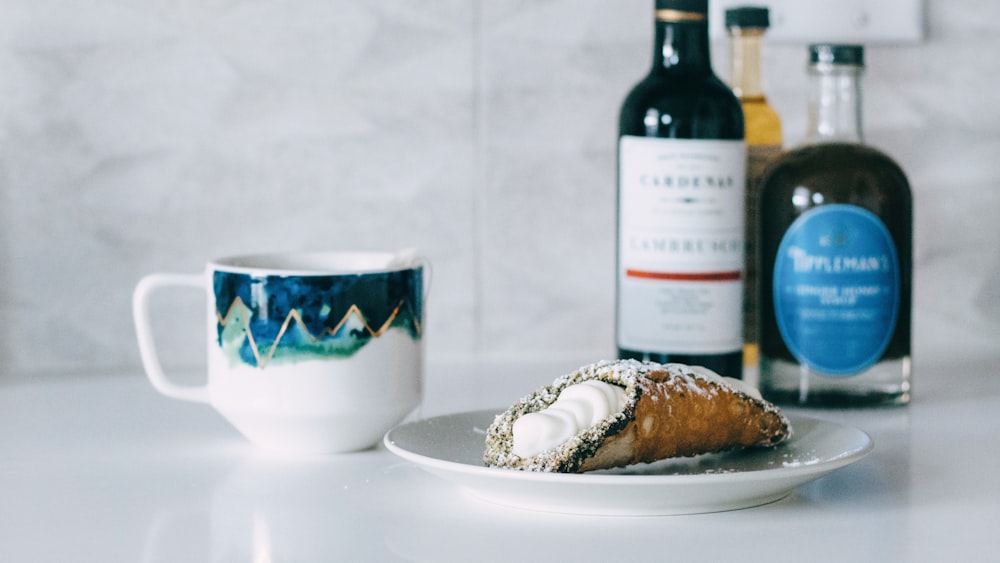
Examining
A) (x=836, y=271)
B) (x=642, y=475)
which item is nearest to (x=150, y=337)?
(x=642, y=475)

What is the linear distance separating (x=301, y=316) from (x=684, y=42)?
1.16 ft

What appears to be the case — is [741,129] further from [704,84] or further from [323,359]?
[323,359]

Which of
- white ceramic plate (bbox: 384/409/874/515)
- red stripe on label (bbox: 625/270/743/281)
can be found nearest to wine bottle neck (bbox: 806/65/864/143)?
red stripe on label (bbox: 625/270/743/281)

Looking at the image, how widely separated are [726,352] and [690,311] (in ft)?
0.14

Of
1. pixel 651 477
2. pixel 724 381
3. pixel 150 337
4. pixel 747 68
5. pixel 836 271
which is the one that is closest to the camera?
pixel 651 477

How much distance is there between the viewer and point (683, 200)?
0.84 m

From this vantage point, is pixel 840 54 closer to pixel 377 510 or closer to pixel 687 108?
pixel 687 108

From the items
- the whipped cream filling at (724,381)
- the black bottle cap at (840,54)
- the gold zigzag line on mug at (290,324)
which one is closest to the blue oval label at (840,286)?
the black bottle cap at (840,54)

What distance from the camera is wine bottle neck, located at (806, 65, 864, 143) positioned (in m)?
0.90

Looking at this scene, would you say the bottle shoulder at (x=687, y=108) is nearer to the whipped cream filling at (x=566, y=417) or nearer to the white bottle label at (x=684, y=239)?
the white bottle label at (x=684, y=239)

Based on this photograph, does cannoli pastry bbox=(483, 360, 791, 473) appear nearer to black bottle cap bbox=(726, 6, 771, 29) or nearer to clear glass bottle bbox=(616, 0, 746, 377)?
clear glass bottle bbox=(616, 0, 746, 377)

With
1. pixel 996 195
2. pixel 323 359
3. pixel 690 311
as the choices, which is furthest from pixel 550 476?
pixel 996 195

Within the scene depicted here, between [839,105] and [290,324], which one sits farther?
[839,105]

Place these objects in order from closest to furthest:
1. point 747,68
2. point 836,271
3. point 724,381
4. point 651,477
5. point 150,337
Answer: point 651,477
point 724,381
point 150,337
point 836,271
point 747,68
